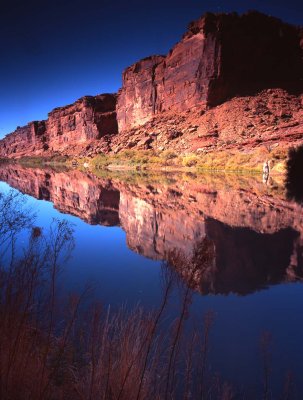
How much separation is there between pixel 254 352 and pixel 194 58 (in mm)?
52166

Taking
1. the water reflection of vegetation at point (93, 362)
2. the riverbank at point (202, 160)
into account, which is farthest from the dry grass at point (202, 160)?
the water reflection of vegetation at point (93, 362)

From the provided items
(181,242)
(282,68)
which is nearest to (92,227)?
(181,242)

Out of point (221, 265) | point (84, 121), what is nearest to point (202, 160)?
point (221, 265)

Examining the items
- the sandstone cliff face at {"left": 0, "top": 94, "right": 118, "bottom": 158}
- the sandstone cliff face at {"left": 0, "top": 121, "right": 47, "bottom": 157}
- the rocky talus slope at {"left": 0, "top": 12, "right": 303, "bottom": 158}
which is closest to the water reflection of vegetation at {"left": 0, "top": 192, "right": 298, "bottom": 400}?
the rocky talus slope at {"left": 0, "top": 12, "right": 303, "bottom": 158}

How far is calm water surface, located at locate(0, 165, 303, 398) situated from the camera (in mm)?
3445

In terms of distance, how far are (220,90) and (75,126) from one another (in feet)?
163

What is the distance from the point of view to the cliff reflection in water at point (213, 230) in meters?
5.11

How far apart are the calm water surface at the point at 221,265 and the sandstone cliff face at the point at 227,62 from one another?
37753 millimetres

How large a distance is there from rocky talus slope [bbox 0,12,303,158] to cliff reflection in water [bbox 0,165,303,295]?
16089 mm

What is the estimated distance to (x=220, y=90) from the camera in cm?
4597

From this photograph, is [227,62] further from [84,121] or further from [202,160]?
[84,121]

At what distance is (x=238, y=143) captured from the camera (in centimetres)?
3081

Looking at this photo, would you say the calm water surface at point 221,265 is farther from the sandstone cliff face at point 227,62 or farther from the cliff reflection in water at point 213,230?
the sandstone cliff face at point 227,62

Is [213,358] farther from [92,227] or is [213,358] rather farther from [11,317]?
[92,227]
